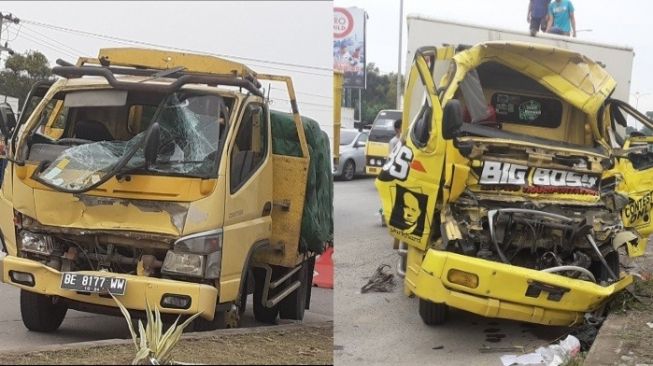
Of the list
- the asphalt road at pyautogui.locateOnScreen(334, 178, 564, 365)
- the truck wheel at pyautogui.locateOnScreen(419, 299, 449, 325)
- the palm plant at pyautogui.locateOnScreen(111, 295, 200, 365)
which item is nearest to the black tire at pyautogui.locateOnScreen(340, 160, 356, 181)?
the asphalt road at pyautogui.locateOnScreen(334, 178, 564, 365)

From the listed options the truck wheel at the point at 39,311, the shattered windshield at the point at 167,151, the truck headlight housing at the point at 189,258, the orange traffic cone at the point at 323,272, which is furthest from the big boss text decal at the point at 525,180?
the truck wheel at the point at 39,311

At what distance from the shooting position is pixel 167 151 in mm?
4961

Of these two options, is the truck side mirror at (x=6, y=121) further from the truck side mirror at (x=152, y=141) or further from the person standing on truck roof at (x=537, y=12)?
the person standing on truck roof at (x=537, y=12)

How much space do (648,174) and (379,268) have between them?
2918 mm

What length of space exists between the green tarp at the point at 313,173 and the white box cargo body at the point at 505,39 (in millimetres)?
1290

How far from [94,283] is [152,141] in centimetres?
92

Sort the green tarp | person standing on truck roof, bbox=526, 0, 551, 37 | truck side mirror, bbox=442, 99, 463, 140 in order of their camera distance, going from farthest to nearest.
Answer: person standing on truck roof, bbox=526, 0, 551, 37
the green tarp
truck side mirror, bbox=442, 99, 463, 140

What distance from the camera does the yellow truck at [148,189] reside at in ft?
15.2

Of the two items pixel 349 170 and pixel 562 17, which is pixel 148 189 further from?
pixel 349 170

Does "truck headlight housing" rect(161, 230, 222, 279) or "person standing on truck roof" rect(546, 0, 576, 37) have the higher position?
"person standing on truck roof" rect(546, 0, 576, 37)

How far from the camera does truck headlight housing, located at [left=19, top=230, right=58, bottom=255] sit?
4895mm

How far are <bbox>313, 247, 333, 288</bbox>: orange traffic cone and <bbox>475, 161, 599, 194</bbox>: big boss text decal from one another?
280cm

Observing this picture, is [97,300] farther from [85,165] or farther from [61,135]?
[61,135]

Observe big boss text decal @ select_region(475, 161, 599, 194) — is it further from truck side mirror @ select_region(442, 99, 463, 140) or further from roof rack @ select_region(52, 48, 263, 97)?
roof rack @ select_region(52, 48, 263, 97)
